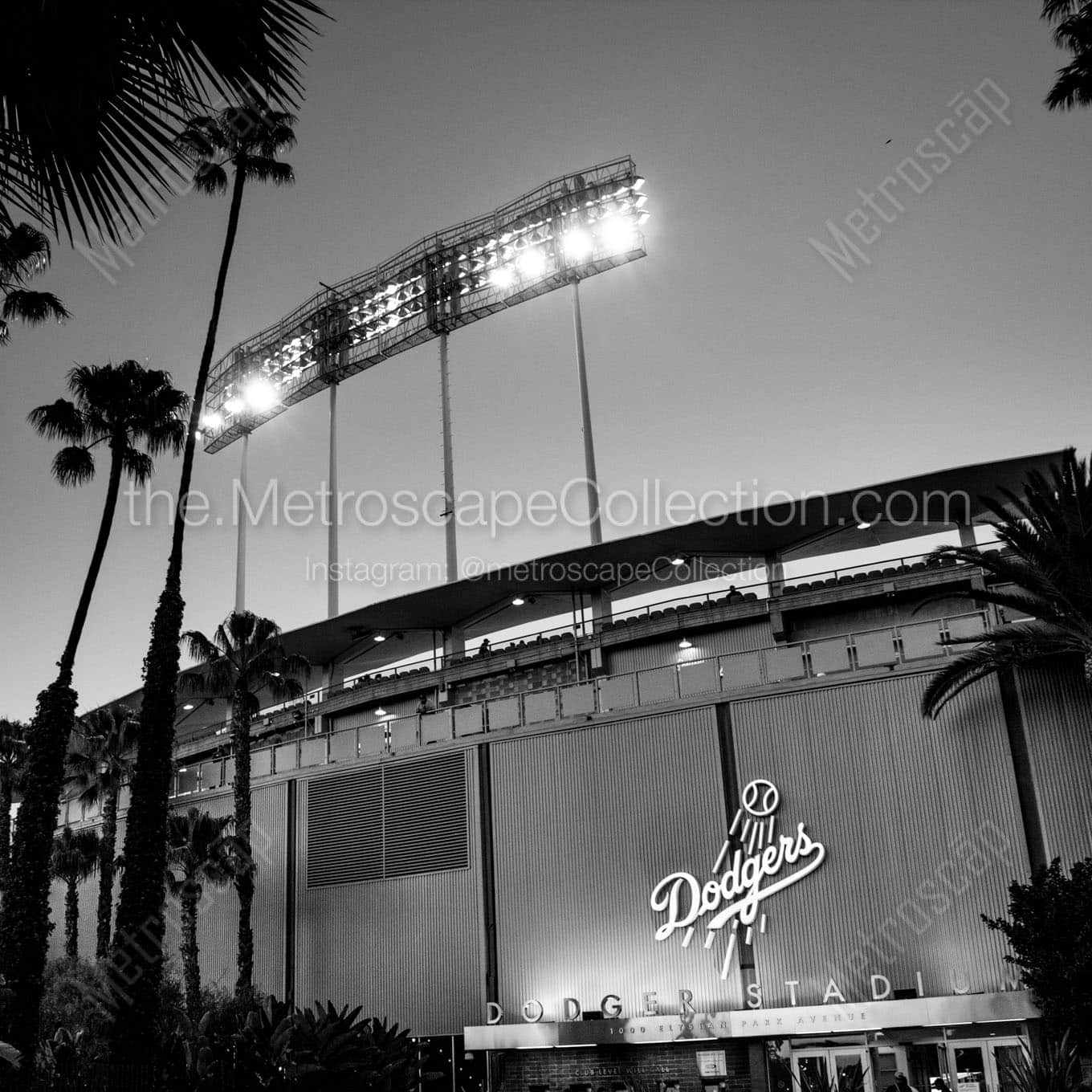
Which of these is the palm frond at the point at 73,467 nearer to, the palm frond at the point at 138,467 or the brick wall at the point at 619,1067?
the palm frond at the point at 138,467

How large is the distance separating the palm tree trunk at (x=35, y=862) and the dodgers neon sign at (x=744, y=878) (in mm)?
13839

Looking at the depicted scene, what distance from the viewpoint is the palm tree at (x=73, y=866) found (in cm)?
4300

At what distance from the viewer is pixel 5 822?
41938mm

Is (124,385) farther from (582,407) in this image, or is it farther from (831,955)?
(831,955)

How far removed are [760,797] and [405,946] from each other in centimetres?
1094

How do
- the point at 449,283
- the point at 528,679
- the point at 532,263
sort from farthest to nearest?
the point at 449,283 < the point at 532,263 < the point at 528,679

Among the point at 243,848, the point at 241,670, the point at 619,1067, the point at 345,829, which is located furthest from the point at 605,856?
the point at 241,670

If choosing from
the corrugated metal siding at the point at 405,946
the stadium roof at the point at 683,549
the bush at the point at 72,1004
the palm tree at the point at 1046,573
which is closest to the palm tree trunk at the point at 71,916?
the bush at the point at 72,1004

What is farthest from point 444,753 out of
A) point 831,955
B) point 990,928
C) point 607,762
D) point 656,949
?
point 990,928

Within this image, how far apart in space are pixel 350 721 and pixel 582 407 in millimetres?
14639

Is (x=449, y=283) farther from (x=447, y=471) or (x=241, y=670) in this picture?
(x=241, y=670)

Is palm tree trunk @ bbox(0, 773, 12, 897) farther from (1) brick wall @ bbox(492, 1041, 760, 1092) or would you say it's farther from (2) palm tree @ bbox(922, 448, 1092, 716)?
(2) palm tree @ bbox(922, 448, 1092, 716)

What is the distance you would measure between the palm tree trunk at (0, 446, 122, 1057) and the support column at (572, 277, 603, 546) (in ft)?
62.3

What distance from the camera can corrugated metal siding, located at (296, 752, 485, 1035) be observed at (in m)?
30.8
